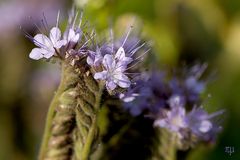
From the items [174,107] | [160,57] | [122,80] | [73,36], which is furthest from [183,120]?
[160,57]

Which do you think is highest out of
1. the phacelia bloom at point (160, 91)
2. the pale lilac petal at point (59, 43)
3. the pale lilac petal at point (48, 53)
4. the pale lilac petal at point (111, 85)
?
the pale lilac petal at point (59, 43)

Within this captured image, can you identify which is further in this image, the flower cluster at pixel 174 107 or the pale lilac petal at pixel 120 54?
the flower cluster at pixel 174 107

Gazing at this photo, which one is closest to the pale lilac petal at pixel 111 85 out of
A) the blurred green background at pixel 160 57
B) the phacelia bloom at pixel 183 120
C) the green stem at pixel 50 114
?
the green stem at pixel 50 114

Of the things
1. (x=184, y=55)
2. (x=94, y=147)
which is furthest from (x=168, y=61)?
(x=94, y=147)

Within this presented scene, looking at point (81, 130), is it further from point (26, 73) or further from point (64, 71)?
point (26, 73)

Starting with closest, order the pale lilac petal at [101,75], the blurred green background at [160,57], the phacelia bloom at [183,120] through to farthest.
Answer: the pale lilac petal at [101,75]
the phacelia bloom at [183,120]
the blurred green background at [160,57]

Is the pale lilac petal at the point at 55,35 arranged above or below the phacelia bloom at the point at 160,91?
above

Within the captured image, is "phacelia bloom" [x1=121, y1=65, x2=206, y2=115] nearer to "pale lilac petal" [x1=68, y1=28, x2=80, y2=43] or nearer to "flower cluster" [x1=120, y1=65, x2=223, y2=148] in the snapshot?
"flower cluster" [x1=120, y1=65, x2=223, y2=148]

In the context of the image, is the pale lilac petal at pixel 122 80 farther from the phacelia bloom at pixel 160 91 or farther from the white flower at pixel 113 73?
the phacelia bloom at pixel 160 91
